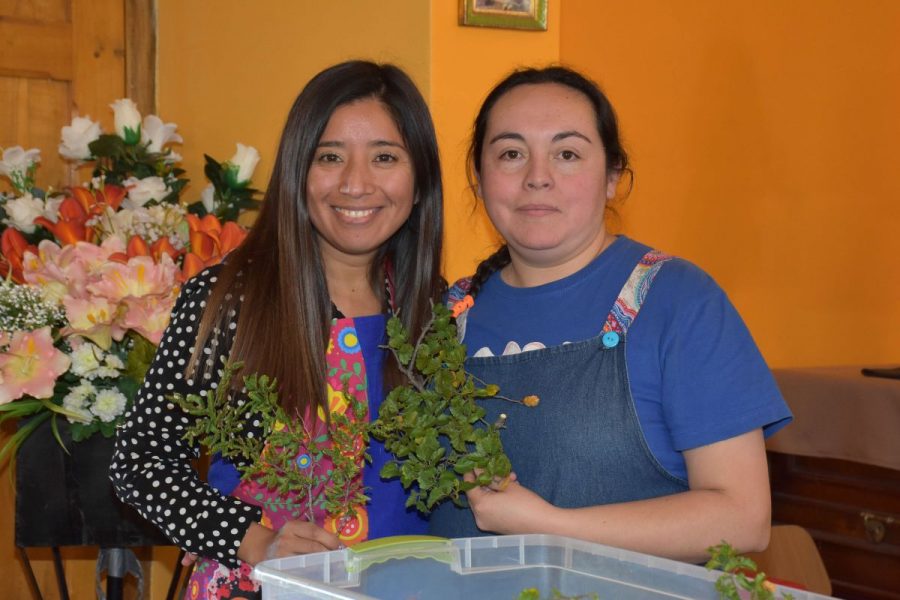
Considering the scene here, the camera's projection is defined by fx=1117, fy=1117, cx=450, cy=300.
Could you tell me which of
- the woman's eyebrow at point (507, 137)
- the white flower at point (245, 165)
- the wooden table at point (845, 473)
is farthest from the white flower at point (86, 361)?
the wooden table at point (845, 473)

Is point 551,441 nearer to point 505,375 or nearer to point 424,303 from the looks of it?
point 505,375

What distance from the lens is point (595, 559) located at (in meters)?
1.03

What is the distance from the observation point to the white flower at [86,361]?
2.09 meters

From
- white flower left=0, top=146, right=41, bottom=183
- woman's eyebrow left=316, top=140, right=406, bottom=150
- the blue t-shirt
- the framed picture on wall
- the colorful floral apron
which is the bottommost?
the colorful floral apron

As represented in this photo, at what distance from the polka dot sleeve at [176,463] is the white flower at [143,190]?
98 cm

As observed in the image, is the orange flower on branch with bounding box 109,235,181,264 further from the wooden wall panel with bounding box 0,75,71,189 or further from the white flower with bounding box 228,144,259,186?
the wooden wall panel with bounding box 0,75,71,189

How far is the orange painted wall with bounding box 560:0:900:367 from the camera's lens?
2.78m

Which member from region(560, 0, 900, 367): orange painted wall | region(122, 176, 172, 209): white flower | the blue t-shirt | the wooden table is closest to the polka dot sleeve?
the blue t-shirt

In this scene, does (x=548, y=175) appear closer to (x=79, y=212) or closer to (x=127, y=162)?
(x=79, y=212)

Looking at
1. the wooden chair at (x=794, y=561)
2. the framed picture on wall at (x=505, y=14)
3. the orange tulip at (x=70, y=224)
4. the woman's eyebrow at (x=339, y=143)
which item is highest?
the framed picture on wall at (x=505, y=14)

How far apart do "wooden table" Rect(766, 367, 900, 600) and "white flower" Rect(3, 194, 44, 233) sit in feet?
5.91

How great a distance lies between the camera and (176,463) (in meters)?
1.53

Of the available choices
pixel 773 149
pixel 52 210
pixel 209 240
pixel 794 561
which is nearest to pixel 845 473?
pixel 794 561

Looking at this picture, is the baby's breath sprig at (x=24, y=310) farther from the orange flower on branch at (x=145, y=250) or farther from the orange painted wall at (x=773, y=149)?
the orange painted wall at (x=773, y=149)
